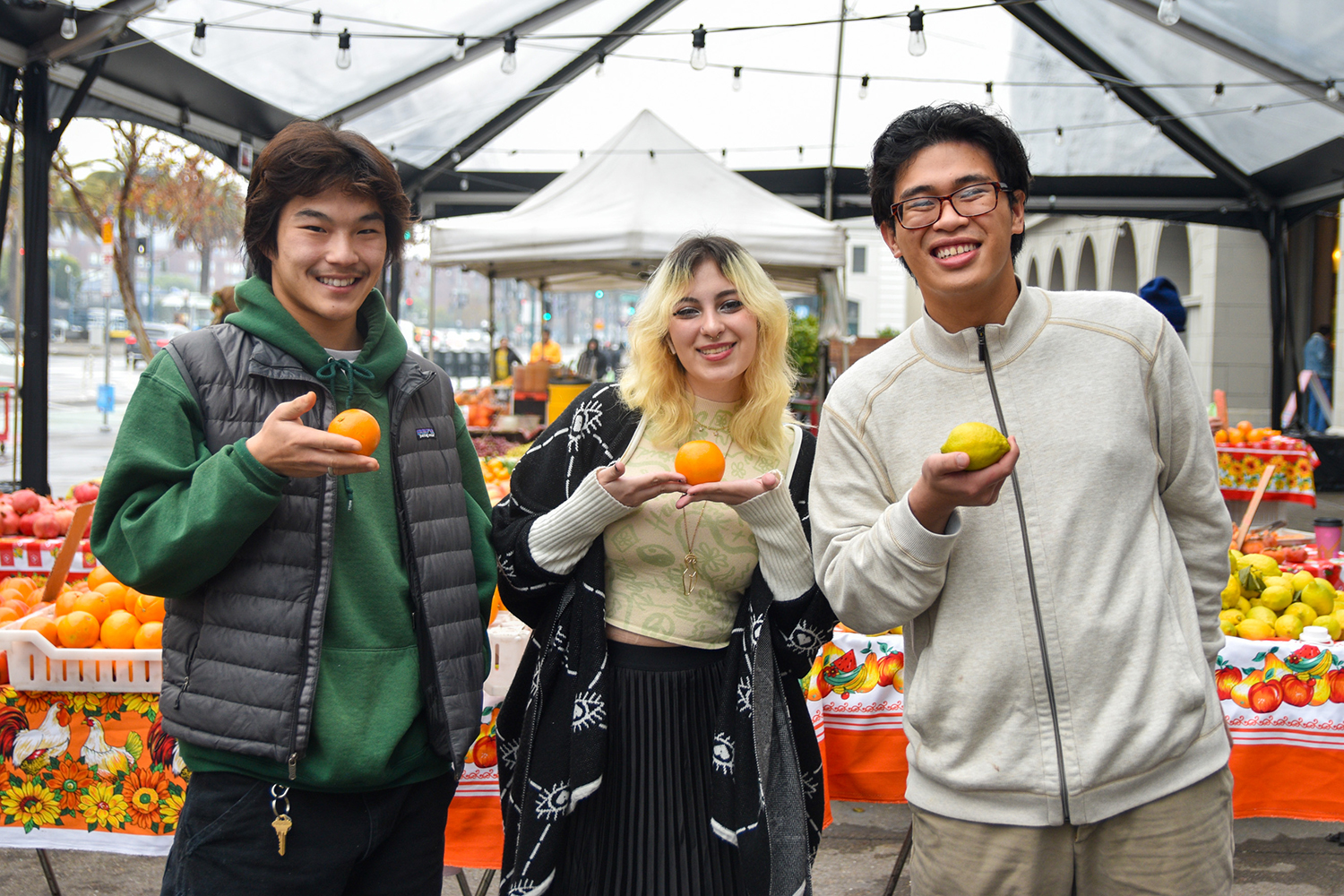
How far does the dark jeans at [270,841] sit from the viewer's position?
158cm

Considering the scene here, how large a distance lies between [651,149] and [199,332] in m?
7.29

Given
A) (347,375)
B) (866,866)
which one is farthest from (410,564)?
(866,866)

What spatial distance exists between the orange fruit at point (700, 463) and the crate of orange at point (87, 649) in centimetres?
157

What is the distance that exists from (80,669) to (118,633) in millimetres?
124

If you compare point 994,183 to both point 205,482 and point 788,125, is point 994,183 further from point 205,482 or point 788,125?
point 788,125

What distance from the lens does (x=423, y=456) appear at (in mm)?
1789

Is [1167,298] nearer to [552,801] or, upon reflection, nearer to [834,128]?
[552,801]

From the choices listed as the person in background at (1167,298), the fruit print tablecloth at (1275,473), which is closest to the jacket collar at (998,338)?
the person in background at (1167,298)

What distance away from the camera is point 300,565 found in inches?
62.8

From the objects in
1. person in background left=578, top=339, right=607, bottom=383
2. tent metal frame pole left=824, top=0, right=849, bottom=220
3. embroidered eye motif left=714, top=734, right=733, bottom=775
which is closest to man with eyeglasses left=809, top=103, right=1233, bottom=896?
embroidered eye motif left=714, top=734, right=733, bottom=775

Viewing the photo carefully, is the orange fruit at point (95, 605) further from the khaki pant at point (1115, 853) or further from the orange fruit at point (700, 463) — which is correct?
the khaki pant at point (1115, 853)

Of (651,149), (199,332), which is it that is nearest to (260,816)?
(199,332)

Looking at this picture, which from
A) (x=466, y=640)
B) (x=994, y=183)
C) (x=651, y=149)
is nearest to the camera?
(x=994, y=183)

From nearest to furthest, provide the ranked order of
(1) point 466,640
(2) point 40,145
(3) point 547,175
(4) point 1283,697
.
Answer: (1) point 466,640, (4) point 1283,697, (2) point 40,145, (3) point 547,175
